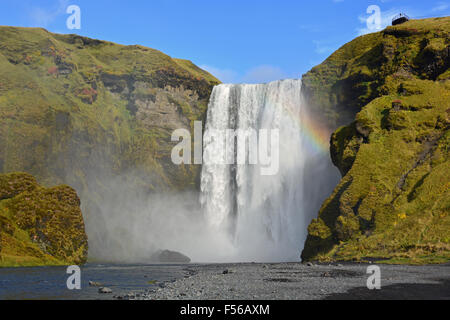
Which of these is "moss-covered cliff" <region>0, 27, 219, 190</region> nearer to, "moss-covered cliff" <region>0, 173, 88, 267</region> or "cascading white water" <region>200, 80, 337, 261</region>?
"cascading white water" <region>200, 80, 337, 261</region>

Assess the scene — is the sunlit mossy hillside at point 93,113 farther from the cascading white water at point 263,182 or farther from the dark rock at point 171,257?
the dark rock at point 171,257

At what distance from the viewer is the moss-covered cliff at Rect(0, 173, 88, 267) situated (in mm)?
42531

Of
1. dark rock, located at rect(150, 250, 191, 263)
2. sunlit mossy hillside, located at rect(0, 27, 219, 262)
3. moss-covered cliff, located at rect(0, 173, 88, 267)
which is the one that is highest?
sunlit mossy hillside, located at rect(0, 27, 219, 262)

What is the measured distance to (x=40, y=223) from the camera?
46.9m

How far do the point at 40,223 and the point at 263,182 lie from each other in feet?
117

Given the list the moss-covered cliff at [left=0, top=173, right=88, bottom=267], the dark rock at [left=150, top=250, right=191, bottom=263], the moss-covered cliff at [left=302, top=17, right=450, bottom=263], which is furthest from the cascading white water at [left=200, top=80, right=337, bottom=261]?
the moss-covered cliff at [left=0, top=173, right=88, bottom=267]

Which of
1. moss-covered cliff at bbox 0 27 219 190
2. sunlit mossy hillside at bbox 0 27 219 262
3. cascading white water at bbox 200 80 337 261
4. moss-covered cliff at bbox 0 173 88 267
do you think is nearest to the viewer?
moss-covered cliff at bbox 0 173 88 267

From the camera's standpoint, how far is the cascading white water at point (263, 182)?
212 ft

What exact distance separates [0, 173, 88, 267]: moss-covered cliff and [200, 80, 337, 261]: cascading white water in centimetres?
2466

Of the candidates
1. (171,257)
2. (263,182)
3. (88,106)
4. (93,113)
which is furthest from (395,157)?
(88,106)

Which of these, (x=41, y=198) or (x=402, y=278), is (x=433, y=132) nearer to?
(x=402, y=278)

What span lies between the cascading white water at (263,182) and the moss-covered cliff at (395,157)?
9.61 meters
